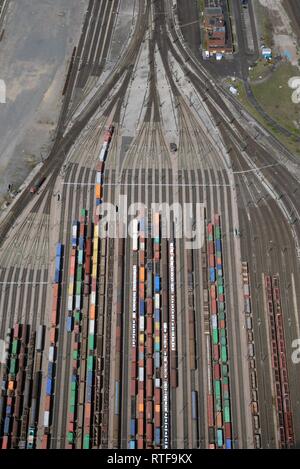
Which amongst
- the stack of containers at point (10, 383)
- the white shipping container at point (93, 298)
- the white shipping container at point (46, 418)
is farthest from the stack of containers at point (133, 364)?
the stack of containers at point (10, 383)

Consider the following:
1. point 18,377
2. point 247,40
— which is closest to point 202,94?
point 247,40

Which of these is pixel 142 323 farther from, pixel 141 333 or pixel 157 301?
pixel 157 301

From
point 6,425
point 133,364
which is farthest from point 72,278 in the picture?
point 6,425

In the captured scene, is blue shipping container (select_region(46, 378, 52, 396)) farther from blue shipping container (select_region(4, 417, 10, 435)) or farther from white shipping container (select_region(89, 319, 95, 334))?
white shipping container (select_region(89, 319, 95, 334))

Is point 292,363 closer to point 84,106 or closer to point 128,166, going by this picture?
point 128,166

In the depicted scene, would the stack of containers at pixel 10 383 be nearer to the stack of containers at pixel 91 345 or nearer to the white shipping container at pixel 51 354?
the white shipping container at pixel 51 354

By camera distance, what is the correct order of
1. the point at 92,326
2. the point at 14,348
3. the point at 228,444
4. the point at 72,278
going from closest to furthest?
the point at 228,444 < the point at 14,348 < the point at 92,326 < the point at 72,278

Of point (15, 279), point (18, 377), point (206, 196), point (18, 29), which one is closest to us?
point (18, 377)

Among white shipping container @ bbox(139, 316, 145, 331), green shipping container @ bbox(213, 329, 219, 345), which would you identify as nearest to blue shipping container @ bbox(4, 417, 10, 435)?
white shipping container @ bbox(139, 316, 145, 331)
